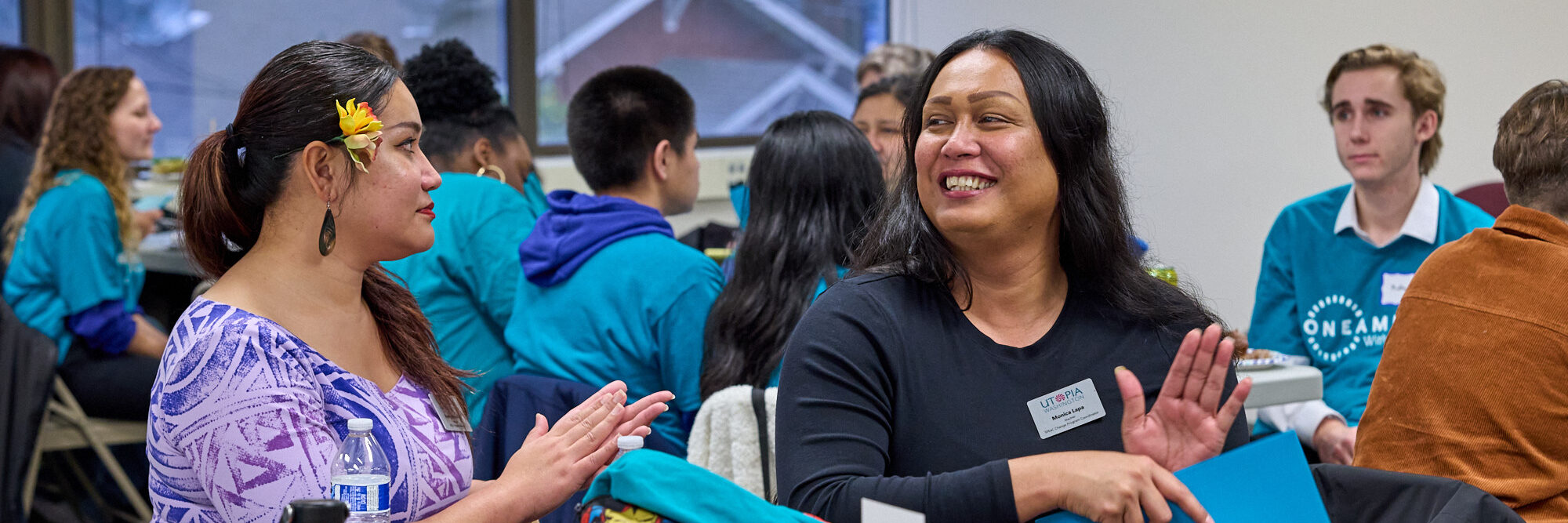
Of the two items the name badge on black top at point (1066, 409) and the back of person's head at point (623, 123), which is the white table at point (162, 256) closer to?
the back of person's head at point (623, 123)

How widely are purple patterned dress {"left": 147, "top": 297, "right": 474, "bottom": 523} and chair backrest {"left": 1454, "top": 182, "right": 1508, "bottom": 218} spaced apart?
124 inches

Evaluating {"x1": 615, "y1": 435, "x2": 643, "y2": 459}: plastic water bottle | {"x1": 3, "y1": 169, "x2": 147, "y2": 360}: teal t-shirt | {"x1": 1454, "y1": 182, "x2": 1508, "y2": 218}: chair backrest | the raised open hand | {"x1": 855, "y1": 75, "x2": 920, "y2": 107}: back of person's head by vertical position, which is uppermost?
the raised open hand

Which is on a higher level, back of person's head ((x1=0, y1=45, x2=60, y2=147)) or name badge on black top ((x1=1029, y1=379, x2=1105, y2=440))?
name badge on black top ((x1=1029, y1=379, x2=1105, y2=440))

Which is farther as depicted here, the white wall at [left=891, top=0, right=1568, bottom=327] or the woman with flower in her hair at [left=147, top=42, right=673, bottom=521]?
the white wall at [left=891, top=0, right=1568, bottom=327]

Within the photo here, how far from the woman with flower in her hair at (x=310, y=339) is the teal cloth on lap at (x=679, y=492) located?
0.37m

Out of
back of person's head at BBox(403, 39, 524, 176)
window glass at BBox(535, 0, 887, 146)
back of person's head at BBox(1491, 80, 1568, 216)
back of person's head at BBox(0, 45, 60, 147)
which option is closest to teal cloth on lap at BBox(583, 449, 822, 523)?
back of person's head at BBox(1491, 80, 1568, 216)

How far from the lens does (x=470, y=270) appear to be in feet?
8.52

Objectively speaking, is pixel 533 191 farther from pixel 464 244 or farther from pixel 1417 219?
pixel 1417 219

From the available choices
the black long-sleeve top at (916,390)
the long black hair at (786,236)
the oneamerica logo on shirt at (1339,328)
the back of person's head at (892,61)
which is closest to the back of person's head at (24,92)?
the back of person's head at (892,61)

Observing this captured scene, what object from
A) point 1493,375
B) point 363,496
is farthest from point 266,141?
point 1493,375

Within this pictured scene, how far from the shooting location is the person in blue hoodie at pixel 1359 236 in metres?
2.62

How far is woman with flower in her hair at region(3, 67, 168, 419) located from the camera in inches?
131

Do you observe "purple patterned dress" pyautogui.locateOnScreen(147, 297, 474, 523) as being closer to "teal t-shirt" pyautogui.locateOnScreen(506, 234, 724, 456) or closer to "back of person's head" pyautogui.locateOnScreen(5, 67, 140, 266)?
"teal t-shirt" pyautogui.locateOnScreen(506, 234, 724, 456)

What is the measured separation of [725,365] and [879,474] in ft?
2.83
